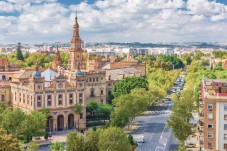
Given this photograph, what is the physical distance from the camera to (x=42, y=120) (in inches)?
3177

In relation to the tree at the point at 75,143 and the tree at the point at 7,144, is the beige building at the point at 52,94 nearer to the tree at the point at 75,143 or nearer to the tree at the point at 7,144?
the tree at the point at 75,143

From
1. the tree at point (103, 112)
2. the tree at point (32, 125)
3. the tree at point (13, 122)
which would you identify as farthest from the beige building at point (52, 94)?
the tree at point (13, 122)

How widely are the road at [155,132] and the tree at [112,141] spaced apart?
1599cm

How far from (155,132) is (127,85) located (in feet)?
93.8

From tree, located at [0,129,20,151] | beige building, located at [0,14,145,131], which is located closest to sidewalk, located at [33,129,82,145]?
beige building, located at [0,14,145,131]

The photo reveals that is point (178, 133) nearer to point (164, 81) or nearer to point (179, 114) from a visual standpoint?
point (179, 114)

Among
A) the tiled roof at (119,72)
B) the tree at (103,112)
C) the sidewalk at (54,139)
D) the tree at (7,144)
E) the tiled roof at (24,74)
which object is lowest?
the sidewalk at (54,139)

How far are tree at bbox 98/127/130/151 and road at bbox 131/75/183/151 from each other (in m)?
16.0

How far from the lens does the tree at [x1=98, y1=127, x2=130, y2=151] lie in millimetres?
59281

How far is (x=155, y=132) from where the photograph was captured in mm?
91438

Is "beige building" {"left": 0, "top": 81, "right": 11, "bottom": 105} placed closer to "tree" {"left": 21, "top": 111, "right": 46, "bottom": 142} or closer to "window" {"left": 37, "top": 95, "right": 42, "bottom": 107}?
"window" {"left": 37, "top": 95, "right": 42, "bottom": 107}

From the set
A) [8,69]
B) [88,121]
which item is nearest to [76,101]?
[88,121]

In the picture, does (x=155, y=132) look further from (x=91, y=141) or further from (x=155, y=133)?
(x=91, y=141)

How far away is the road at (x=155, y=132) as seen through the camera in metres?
79.2
